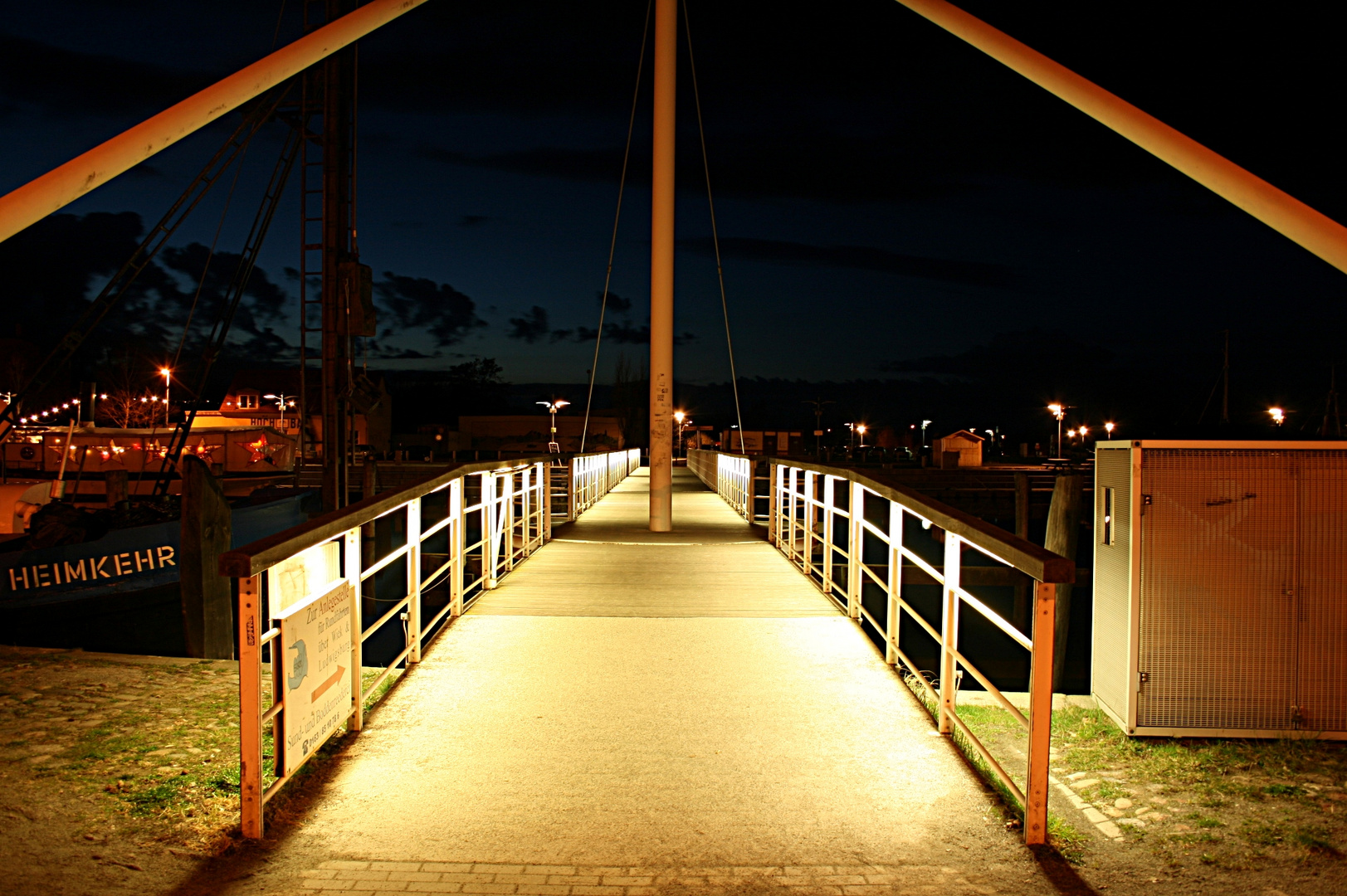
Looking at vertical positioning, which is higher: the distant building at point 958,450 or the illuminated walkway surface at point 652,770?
the distant building at point 958,450

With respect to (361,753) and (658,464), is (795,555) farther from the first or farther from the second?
(361,753)

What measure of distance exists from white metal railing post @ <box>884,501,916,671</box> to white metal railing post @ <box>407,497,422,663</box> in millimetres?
2601

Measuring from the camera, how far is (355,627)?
4.15 m

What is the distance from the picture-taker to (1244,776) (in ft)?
14.7

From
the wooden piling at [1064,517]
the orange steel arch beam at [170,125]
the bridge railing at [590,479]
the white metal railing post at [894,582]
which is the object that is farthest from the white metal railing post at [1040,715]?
the bridge railing at [590,479]

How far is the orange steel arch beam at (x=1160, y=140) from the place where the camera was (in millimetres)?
4504

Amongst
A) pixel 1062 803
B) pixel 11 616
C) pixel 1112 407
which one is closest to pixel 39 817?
pixel 1062 803

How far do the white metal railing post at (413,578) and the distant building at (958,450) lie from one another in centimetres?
4648

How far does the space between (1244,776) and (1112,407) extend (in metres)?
148

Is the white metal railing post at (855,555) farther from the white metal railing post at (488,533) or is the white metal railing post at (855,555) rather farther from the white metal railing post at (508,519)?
the white metal railing post at (508,519)

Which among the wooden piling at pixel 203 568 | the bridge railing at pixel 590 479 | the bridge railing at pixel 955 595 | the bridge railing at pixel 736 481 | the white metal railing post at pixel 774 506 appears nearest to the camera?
the bridge railing at pixel 955 595

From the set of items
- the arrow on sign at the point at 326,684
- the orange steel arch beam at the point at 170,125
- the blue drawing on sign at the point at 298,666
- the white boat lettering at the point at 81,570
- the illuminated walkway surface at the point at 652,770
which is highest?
the orange steel arch beam at the point at 170,125

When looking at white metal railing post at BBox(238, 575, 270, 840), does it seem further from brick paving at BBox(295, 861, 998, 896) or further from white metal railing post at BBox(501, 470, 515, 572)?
white metal railing post at BBox(501, 470, 515, 572)

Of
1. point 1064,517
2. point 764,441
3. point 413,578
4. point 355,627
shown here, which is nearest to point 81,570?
point 413,578
